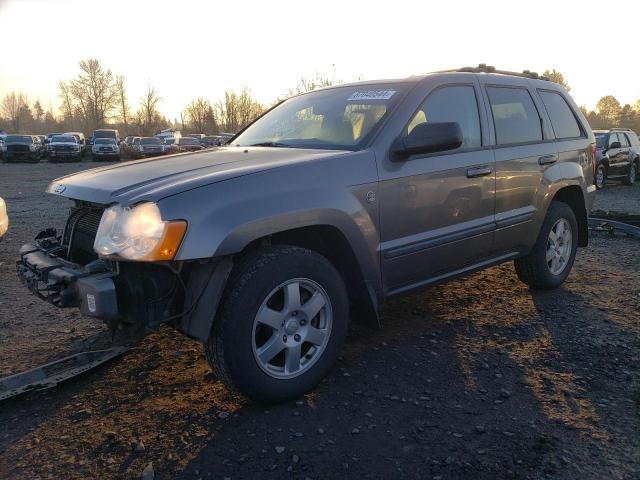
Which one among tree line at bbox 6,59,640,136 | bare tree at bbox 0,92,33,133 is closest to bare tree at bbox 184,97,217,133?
tree line at bbox 6,59,640,136

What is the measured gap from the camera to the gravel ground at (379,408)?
237 cm

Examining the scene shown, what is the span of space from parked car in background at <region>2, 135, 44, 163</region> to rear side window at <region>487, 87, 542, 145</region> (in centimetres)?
3455

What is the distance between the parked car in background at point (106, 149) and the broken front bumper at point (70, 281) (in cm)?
3331

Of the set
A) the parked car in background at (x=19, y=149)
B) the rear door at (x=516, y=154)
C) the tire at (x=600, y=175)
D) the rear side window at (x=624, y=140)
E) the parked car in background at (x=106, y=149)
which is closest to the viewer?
the rear door at (x=516, y=154)

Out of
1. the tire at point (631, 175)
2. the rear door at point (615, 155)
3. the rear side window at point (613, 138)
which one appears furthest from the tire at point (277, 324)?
the tire at point (631, 175)

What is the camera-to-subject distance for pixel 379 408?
9.34ft

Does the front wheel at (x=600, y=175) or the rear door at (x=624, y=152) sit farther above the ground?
the rear door at (x=624, y=152)

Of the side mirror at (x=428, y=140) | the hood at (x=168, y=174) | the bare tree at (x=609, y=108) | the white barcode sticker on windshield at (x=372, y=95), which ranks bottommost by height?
the hood at (x=168, y=174)

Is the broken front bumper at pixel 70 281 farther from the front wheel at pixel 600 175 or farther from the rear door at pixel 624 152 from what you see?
the rear door at pixel 624 152

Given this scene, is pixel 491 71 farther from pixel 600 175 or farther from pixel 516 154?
pixel 600 175

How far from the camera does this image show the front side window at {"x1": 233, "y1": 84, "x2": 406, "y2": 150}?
134 inches

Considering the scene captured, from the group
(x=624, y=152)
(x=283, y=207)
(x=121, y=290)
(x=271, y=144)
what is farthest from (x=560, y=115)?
(x=624, y=152)

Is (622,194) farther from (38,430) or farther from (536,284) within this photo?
(38,430)

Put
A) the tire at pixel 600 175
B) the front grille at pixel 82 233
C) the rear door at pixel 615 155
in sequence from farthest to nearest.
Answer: the rear door at pixel 615 155, the tire at pixel 600 175, the front grille at pixel 82 233
